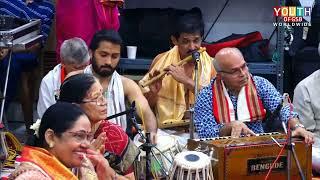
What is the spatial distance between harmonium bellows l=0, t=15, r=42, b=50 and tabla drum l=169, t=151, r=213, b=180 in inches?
67.4

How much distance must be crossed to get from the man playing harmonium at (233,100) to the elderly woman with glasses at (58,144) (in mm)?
1537

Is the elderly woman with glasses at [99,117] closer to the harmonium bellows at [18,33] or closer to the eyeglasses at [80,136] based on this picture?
the eyeglasses at [80,136]

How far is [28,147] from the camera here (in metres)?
3.17

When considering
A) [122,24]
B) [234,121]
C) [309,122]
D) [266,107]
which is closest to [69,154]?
[234,121]

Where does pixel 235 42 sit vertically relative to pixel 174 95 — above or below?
above

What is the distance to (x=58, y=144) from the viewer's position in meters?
3.21

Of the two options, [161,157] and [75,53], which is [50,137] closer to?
[161,157]

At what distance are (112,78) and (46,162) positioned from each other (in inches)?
80.7

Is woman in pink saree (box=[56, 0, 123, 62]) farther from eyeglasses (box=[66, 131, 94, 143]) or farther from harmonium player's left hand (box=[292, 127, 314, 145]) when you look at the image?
eyeglasses (box=[66, 131, 94, 143])

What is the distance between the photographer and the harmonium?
4.07 m

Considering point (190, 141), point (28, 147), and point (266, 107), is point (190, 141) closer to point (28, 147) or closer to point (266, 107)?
point (266, 107)

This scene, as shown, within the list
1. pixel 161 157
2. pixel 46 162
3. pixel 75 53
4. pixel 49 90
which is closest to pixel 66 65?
pixel 75 53

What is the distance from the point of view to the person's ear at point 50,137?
3.19m

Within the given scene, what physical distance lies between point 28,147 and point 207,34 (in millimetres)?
4600
